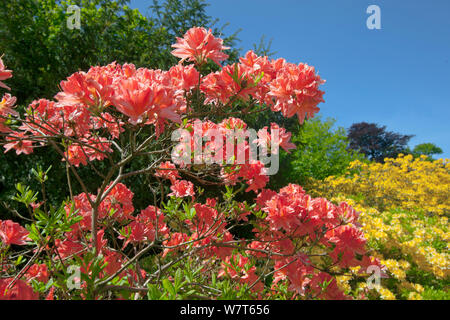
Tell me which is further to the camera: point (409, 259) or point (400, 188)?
point (400, 188)

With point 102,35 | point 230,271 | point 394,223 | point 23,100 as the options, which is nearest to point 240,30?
point 102,35

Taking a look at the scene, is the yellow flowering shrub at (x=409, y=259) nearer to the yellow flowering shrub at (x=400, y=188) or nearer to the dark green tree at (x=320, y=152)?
the yellow flowering shrub at (x=400, y=188)

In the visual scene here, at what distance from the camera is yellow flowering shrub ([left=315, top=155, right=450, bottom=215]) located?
6.41 metres

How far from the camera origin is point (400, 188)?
7.50m

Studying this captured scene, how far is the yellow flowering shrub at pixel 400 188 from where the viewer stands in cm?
641

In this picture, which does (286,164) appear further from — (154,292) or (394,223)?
(154,292)

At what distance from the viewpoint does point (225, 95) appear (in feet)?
4.34

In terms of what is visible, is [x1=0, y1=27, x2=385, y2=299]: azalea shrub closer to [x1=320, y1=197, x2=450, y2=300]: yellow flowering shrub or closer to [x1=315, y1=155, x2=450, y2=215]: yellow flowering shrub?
[x1=320, y1=197, x2=450, y2=300]: yellow flowering shrub

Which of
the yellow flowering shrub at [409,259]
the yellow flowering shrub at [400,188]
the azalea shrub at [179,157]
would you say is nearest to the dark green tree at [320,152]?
the yellow flowering shrub at [400,188]

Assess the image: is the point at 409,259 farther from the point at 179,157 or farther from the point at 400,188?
the point at 400,188

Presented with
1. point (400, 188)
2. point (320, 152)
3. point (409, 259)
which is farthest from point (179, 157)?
point (320, 152)

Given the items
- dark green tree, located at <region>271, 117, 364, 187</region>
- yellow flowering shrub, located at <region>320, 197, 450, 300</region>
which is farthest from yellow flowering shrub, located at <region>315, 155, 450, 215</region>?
dark green tree, located at <region>271, 117, 364, 187</region>

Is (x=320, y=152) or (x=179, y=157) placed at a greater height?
(x=320, y=152)

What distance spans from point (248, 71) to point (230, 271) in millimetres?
1230
